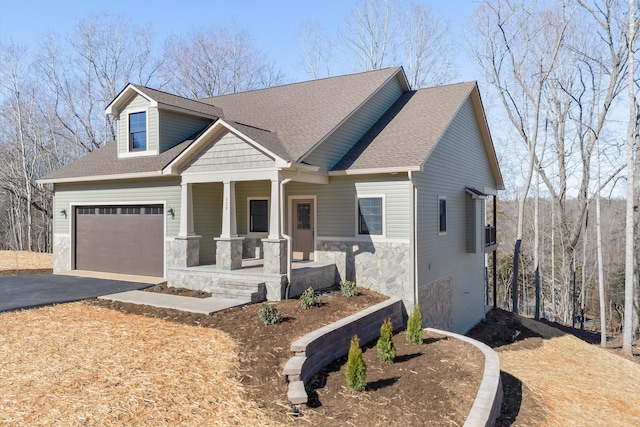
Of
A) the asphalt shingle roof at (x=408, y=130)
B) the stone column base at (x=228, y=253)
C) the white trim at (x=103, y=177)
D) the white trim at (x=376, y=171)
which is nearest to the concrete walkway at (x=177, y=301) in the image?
the stone column base at (x=228, y=253)

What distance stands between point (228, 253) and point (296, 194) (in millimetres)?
2630

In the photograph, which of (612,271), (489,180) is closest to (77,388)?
(489,180)

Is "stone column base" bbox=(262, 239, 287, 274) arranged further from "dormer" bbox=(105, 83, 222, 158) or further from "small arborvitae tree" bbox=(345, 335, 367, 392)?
"dormer" bbox=(105, 83, 222, 158)

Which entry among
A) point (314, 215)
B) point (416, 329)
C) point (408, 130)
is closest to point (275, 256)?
point (314, 215)

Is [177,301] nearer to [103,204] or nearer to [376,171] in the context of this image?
[376,171]

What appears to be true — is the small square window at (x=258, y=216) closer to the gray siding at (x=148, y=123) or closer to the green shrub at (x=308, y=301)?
the gray siding at (x=148, y=123)

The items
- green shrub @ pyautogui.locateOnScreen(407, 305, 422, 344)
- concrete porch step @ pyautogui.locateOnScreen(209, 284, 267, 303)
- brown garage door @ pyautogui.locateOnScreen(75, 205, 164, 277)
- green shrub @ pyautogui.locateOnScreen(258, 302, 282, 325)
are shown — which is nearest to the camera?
green shrub @ pyautogui.locateOnScreen(258, 302, 282, 325)

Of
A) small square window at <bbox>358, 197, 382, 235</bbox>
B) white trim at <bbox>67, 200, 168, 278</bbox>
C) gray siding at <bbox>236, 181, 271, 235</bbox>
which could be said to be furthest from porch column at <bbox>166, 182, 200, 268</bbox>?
small square window at <bbox>358, 197, 382, 235</bbox>

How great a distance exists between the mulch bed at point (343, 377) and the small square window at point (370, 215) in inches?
91.4

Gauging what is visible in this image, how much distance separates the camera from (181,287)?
420 inches

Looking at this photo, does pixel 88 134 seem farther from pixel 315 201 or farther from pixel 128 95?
pixel 315 201

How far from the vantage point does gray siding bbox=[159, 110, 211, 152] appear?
1345 cm

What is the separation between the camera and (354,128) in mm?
12172

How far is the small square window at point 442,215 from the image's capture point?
467 inches
